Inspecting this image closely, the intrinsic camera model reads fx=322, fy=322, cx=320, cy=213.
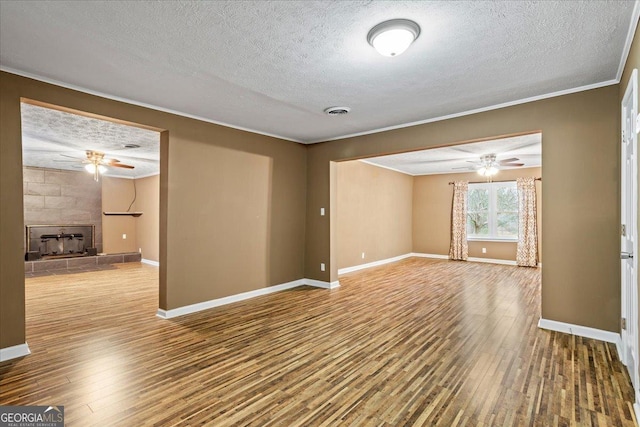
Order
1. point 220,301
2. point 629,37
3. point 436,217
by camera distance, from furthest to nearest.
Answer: point 436,217 < point 220,301 < point 629,37

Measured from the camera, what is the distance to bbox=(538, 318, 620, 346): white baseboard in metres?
3.12

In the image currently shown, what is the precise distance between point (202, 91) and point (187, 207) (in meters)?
1.54

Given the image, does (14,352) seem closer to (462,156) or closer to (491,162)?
(462,156)

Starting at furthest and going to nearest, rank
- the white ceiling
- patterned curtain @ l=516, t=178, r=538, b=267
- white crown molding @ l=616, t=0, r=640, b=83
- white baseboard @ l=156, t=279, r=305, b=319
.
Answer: patterned curtain @ l=516, t=178, r=538, b=267
the white ceiling
white baseboard @ l=156, t=279, r=305, b=319
white crown molding @ l=616, t=0, r=640, b=83

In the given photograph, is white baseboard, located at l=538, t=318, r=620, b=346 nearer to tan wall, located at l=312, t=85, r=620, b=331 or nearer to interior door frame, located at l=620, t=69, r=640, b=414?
tan wall, located at l=312, t=85, r=620, b=331

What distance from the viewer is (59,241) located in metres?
8.30

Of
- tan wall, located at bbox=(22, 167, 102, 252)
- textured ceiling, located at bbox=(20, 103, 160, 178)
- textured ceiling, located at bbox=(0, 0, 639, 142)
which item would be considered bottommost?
tan wall, located at bbox=(22, 167, 102, 252)

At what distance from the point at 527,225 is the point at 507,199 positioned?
926 millimetres

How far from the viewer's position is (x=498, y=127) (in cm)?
381

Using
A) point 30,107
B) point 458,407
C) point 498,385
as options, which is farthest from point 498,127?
→ point 30,107

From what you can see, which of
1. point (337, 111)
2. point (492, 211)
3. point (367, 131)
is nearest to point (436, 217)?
point (492, 211)

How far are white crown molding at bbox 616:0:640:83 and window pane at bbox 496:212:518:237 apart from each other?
19.7 ft

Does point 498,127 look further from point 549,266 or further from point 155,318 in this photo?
point 155,318

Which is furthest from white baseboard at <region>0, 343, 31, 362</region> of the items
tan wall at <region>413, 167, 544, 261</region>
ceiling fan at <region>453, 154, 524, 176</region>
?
tan wall at <region>413, 167, 544, 261</region>
